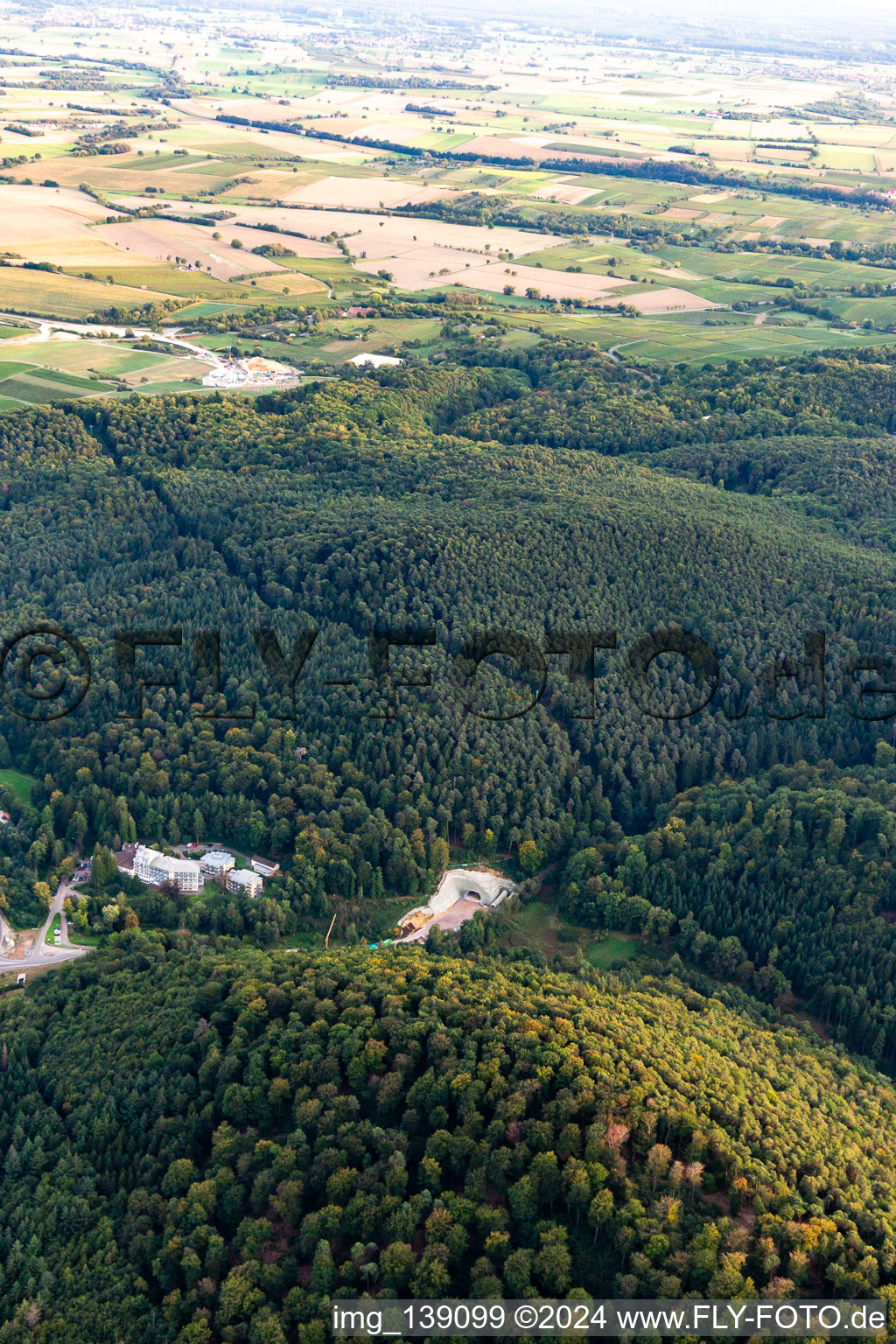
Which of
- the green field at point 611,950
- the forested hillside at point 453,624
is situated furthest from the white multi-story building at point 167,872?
the green field at point 611,950

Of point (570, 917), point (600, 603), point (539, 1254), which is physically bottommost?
point (570, 917)

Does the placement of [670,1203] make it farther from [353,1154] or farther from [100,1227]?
[100,1227]

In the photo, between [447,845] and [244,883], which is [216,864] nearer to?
[244,883]

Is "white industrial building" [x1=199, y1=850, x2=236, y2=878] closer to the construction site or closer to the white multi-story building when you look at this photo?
the white multi-story building

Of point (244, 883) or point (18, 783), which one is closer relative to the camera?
point (244, 883)

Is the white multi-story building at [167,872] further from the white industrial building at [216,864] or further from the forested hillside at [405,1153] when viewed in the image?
the forested hillside at [405,1153]

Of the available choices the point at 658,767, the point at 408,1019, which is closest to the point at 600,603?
the point at 658,767

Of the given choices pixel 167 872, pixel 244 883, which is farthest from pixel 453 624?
pixel 167 872
